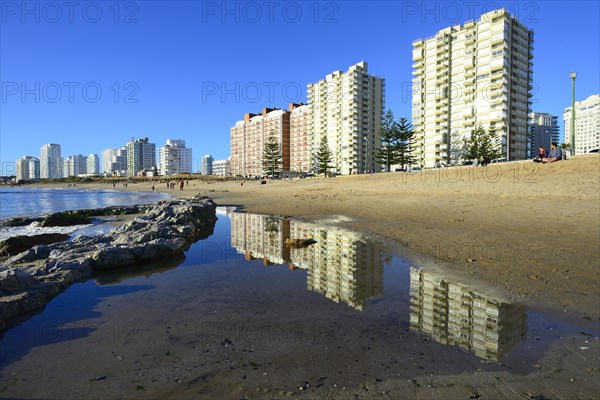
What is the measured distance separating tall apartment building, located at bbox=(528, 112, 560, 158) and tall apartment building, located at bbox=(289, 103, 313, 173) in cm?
10235

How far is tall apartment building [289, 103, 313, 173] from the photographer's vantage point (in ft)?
449

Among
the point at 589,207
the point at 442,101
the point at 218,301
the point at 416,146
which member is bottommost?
the point at 218,301

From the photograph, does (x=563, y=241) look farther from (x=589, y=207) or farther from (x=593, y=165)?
(x=593, y=165)

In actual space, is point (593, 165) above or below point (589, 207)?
above

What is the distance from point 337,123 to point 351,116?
23.4 ft

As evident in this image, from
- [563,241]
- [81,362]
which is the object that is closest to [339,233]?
[563,241]

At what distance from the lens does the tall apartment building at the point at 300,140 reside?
137 metres

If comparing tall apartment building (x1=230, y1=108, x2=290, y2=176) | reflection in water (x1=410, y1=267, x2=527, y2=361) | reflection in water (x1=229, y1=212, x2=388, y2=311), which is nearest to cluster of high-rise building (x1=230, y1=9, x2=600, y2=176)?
tall apartment building (x1=230, y1=108, x2=290, y2=176)

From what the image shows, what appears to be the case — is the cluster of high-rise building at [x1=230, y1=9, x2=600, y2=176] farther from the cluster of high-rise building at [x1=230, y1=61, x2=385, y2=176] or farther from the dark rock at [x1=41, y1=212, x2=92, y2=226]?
the dark rock at [x1=41, y1=212, x2=92, y2=226]

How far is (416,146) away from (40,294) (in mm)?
101420

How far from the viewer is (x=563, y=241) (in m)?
8.99

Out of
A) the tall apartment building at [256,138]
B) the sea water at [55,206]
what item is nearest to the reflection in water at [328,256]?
the sea water at [55,206]

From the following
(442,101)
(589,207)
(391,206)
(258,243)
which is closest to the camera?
(258,243)

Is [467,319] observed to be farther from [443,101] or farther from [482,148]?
[443,101]
